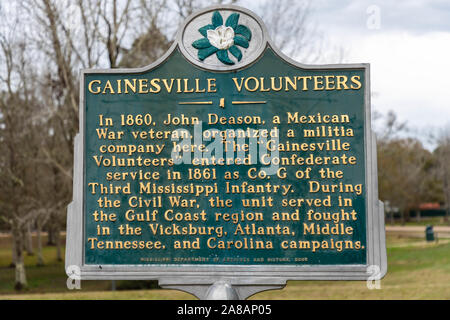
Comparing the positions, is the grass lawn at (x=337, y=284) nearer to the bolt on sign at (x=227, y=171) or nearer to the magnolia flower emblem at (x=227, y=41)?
the bolt on sign at (x=227, y=171)

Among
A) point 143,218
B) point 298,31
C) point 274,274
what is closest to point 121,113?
point 143,218

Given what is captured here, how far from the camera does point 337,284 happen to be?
58.6ft

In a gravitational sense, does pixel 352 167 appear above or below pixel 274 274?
above

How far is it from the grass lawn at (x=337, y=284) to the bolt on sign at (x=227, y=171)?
6.05 meters

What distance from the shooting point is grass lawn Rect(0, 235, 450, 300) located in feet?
40.2

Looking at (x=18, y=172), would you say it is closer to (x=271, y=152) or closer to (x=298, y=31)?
(x=298, y=31)

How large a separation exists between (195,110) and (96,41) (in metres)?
12.5

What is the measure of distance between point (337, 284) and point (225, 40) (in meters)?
13.3

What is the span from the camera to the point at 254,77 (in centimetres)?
624

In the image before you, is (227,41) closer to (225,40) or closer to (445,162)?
(225,40)

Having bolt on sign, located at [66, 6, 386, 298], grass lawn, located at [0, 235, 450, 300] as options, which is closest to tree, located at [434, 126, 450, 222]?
grass lawn, located at [0, 235, 450, 300]

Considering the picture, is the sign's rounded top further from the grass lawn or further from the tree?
the tree

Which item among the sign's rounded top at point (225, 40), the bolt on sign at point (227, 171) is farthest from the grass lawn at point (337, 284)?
the sign's rounded top at point (225, 40)

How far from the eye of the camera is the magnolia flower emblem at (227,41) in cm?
627
